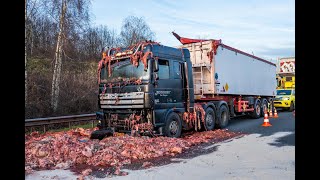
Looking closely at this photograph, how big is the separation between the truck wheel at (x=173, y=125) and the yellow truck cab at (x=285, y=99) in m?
14.6

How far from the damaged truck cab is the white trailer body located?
7.43ft

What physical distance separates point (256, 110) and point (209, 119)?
6.00 meters

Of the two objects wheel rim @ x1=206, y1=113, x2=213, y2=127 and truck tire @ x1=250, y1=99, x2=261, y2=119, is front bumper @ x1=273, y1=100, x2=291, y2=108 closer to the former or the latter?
truck tire @ x1=250, y1=99, x2=261, y2=119

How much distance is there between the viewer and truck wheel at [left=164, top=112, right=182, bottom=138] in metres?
9.80

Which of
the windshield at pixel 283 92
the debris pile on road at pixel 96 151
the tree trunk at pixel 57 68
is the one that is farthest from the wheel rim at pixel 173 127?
the windshield at pixel 283 92

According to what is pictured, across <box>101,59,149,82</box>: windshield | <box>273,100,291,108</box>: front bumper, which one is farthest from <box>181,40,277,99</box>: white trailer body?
<box>273,100,291,108</box>: front bumper

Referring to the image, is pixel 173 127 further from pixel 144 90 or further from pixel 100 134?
pixel 100 134

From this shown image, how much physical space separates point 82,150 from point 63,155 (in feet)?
1.56

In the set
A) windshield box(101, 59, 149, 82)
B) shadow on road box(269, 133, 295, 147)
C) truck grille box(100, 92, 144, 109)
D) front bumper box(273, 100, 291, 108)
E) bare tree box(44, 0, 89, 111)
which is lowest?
shadow on road box(269, 133, 295, 147)

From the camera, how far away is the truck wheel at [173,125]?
9.80 metres

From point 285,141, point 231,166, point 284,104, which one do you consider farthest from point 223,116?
point 284,104

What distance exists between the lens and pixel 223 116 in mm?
13633
